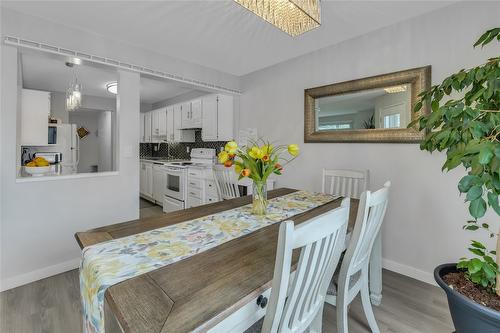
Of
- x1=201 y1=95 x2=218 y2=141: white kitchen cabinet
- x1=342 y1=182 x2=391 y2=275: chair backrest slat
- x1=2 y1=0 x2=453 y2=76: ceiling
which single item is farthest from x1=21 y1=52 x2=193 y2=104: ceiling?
x1=342 y1=182 x2=391 y2=275: chair backrest slat

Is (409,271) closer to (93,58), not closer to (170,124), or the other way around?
(93,58)

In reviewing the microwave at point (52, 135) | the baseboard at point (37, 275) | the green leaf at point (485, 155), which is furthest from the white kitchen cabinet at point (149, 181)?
the green leaf at point (485, 155)

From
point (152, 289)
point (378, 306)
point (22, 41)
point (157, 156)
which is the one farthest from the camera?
point (157, 156)

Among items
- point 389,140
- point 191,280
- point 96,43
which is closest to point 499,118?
point 191,280

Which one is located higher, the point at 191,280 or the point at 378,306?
the point at 191,280

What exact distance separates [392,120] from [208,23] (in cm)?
199

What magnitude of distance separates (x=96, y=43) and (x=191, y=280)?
2.63m

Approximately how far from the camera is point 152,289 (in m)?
0.78

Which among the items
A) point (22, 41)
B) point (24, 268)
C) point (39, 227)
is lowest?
point (24, 268)

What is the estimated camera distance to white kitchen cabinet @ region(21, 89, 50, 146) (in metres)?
3.09

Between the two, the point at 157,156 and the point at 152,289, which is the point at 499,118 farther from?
the point at 157,156

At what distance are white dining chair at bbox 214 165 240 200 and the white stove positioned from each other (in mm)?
1480

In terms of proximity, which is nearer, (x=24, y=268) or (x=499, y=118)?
(x=499, y=118)

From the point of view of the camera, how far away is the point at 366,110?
2516 mm
